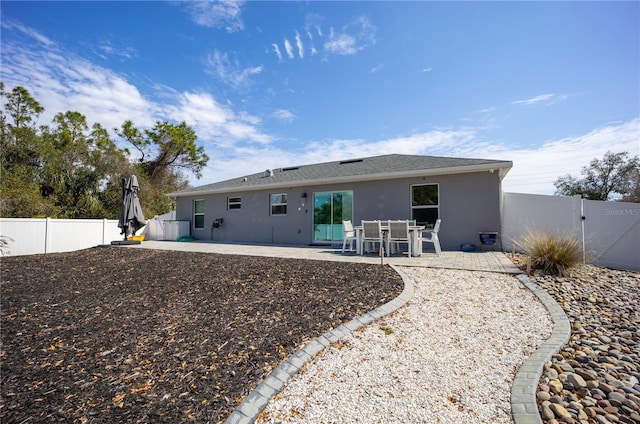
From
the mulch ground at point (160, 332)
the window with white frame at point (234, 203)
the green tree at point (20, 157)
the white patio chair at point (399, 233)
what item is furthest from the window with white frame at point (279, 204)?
the green tree at point (20, 157)

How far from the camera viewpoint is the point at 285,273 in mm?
5727

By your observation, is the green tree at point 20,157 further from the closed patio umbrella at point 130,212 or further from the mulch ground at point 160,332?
the mulch ground at point 160,332

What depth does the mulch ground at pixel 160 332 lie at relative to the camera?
212 centimetres

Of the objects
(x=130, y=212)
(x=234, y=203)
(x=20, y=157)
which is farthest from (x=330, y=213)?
(x=20, y=157)

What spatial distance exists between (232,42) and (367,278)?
355 inches

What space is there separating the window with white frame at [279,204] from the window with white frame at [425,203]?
5644 mm

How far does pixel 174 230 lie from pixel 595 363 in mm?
16744

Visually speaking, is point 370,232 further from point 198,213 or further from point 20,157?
point 20,157

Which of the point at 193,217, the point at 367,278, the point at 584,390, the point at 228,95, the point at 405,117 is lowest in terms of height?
the point at 584,390

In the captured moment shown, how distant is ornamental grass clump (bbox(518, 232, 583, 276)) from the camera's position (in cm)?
559

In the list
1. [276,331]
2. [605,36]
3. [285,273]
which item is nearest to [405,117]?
[605,36]

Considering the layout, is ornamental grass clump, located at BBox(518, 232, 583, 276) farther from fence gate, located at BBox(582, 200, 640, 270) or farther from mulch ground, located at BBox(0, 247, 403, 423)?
mulch ground, located at BBox(0, 247, 403, 423)

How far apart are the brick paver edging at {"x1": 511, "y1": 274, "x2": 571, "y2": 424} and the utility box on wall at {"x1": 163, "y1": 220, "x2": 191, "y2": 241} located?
52.3 feet

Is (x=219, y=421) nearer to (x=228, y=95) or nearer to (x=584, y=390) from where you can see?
(x=584, y=390)
